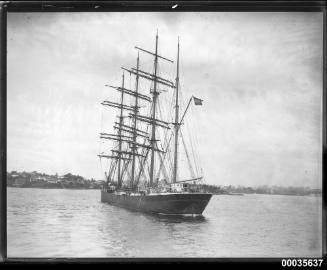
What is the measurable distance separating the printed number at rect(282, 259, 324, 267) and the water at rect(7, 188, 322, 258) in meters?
0.12

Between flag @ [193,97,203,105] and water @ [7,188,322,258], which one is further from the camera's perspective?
flag @ [193,97,203,105]

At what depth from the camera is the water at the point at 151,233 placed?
6.38m

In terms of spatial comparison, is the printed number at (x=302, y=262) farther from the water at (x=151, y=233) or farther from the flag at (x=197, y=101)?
the flag at (x=197, y=101)

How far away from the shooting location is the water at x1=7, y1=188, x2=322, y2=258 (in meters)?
6.38

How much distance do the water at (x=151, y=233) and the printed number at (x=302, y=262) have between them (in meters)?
0.12

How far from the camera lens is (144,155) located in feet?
47.9

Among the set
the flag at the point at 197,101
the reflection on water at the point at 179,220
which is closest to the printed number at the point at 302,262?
the flag at the point at 197,101

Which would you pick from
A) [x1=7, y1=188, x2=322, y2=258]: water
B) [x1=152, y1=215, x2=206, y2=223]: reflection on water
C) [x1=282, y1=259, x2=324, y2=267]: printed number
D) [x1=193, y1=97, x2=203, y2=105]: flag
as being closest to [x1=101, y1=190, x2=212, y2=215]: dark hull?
[x1=152, y1=215, x2=206, y2=223]: reflection on water

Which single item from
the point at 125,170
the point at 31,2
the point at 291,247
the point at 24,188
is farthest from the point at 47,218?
the point at 125,170

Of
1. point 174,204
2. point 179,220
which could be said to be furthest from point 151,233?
point 174,204

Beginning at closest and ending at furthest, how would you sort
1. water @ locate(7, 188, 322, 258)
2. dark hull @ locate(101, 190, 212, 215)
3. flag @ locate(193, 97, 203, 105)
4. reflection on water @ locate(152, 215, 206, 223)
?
water @ locate(7, 188, 322, 258) < flag @ locate(193, 97, 203, 105) < reflection on water @ locate(152, 215, 206, 223) < dark hull @ locate(101, 190, 212, 215)

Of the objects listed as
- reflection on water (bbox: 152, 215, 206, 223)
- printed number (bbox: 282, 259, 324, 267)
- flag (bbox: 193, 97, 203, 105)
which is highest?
flag (bbox: 193, 97, 203, 105)

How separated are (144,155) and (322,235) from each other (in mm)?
8770

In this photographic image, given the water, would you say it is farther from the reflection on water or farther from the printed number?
the reflection on water
